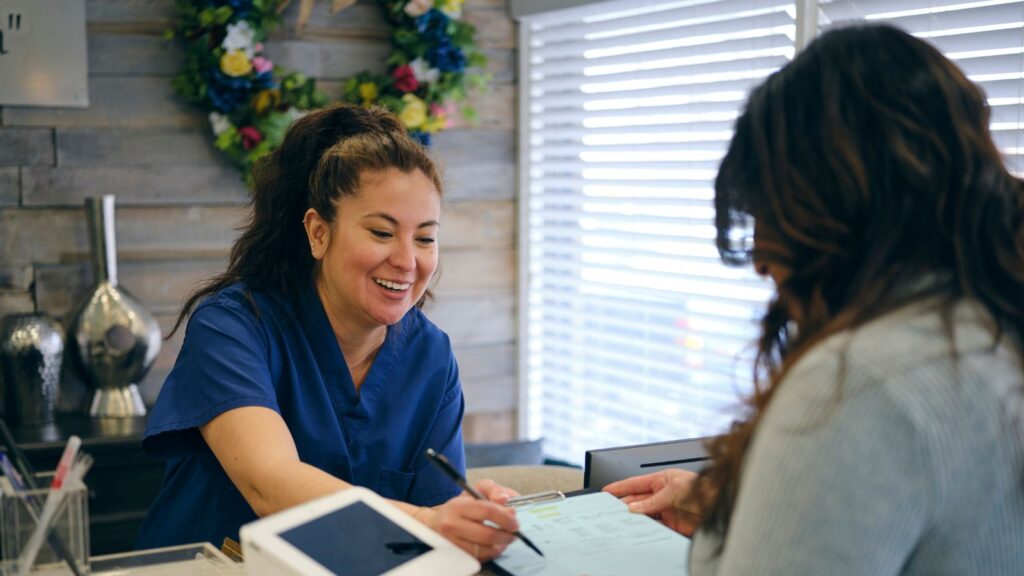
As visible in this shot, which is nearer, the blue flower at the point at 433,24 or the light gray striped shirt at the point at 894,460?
the light gray striped shirt at the point at 894,460

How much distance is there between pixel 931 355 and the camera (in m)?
0.85

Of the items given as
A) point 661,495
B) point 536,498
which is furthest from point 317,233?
point 661,495

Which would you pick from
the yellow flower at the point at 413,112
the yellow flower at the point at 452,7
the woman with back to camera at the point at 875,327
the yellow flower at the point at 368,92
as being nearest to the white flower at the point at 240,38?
the yellow flower at the point at 368,92

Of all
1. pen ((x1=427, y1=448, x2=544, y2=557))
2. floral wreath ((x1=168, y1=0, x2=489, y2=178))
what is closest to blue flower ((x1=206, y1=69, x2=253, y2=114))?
floral wreath ((x1=168, y1=0, x2=489, y2=178))

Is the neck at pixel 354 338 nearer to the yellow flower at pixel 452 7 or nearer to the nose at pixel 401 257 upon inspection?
the nose at pixel 401 257

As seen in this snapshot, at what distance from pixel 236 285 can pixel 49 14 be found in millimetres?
1453

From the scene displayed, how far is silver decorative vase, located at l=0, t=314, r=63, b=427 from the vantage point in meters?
2.76

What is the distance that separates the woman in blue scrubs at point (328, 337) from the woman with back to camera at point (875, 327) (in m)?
0.91

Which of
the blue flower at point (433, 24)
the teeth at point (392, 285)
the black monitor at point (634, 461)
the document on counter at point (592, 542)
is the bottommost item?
the document on counter at point (592, 542)

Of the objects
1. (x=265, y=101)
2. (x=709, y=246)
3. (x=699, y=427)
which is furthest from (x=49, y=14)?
(x=699, y=427)

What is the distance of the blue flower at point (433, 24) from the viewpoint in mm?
3264

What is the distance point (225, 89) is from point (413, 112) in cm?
55

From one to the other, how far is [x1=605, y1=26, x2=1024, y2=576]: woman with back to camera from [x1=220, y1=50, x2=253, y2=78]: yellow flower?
2217mm

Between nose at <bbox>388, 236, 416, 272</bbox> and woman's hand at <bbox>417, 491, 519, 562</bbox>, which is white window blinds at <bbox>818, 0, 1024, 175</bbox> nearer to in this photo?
nose at <bbox>388, 236, 416, 272</bbox>
